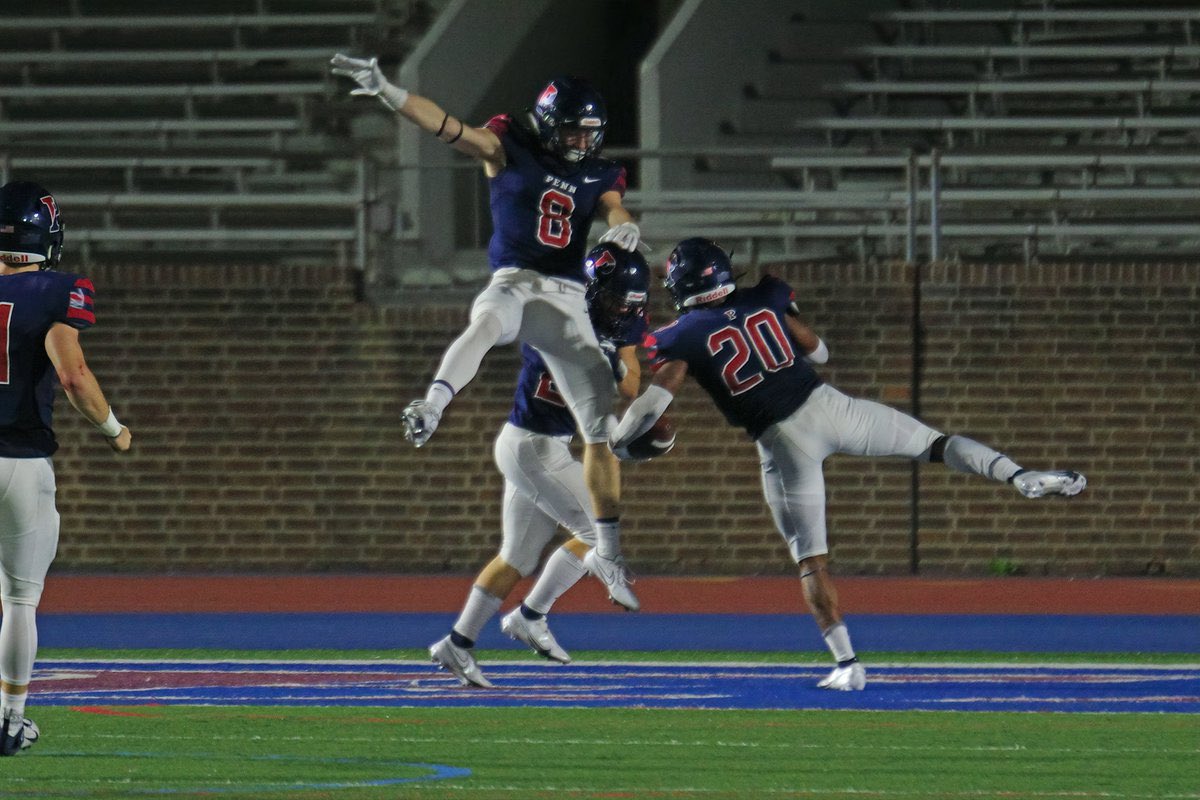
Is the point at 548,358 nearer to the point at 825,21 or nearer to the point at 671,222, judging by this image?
the point at 671,222

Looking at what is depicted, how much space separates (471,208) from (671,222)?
147 centimetres

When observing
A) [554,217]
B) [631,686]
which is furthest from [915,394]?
[554,217]

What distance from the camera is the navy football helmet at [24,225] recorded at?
6785 mm

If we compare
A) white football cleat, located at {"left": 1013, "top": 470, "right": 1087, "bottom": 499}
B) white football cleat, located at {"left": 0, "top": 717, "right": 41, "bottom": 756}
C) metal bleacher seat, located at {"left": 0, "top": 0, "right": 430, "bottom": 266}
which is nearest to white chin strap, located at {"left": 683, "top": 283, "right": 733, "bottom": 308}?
white football cleat, located at {"left": 1013, "top": 470, "right": 1087, "bottom": 499}

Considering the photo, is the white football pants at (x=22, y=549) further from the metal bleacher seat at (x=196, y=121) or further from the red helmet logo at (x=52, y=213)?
the metal bleacher seat at (x=196, y=121)

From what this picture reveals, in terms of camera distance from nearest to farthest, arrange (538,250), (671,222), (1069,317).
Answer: (538,250) → (1069,317) → (671,222)

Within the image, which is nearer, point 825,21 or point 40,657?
point 40,657

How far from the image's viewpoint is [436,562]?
14.3 metres

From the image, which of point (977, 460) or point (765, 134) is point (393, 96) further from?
point (765, 134)

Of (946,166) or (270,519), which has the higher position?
(946,166)

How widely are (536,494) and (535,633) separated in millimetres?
692

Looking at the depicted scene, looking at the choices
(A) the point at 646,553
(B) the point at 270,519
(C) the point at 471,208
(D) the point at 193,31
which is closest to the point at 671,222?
(C) the point at 471,208

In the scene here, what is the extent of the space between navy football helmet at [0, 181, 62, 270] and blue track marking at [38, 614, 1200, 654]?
160 inches

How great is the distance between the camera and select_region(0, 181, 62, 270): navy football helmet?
679 cm
